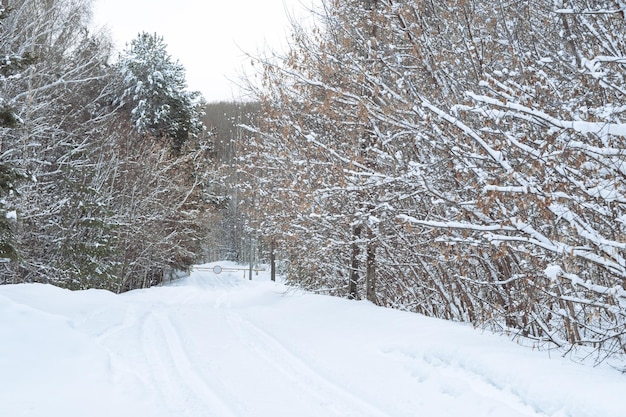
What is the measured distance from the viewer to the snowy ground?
5.12m

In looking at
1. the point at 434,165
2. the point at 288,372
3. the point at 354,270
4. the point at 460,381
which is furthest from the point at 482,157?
the point at 354,270

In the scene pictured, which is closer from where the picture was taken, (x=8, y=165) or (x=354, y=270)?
(x=8, y=165)

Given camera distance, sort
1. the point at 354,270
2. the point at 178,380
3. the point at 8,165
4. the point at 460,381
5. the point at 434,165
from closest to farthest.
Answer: the point at 460,381, the point at 178,380, the point at 434,165, the point at 8,165, the point at 354,270

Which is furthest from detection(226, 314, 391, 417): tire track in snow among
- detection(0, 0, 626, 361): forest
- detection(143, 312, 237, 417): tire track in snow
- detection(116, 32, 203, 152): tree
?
detection(116, 32, 203, 152): tree

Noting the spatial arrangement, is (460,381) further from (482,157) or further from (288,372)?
(482,157)

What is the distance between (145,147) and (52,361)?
2261 cm

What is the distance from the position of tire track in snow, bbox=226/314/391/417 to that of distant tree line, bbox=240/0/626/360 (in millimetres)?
1975

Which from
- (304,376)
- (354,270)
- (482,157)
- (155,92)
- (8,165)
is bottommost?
(304,376)

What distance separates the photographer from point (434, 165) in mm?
6734

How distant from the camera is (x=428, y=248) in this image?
403 inches

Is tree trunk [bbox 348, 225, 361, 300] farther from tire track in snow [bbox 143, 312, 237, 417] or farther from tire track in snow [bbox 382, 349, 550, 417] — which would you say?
tire track in snow [bbox 382, 349, 550, 417]

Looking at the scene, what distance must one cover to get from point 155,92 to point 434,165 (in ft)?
92.2

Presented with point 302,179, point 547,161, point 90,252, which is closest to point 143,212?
point 90,252

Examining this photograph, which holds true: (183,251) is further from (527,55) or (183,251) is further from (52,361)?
(527,55)
